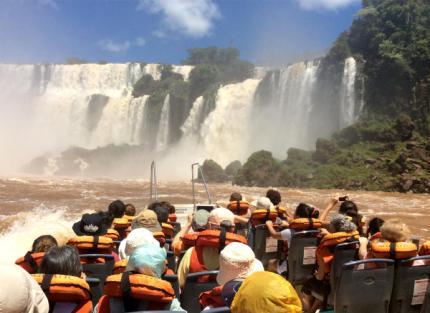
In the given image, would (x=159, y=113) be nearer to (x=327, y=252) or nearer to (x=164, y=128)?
(x=164, y=128)

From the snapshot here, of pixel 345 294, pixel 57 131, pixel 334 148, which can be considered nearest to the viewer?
pixel 345 294

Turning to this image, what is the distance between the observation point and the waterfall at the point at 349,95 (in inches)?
1358

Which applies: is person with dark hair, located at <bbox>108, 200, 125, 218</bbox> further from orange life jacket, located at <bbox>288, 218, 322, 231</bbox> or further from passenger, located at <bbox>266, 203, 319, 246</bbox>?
orange life jacket, located at <bbox>288, 218, 322, 231</bbox>

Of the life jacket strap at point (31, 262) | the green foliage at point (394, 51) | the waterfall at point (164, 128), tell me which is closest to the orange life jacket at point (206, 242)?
the life jacket strap at point (31, 262)

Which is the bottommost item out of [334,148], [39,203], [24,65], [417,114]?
[39,203]

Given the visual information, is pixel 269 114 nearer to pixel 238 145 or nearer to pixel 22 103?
pixel 238 145

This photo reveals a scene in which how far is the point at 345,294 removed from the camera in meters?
3.06

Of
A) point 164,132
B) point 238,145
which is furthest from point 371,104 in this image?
point 164,132

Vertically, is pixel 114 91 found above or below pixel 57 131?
above

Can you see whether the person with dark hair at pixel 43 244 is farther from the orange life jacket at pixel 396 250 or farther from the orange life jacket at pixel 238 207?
the orange life jacket at pixel 238 207

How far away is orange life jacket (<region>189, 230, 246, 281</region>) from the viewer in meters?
3.25

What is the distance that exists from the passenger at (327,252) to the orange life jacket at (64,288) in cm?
197

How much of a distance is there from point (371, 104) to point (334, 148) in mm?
5703

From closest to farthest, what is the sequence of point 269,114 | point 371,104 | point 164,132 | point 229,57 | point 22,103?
point 371,104 < point 269,114 < point 164,132 < point 22,103 < point 229,57
